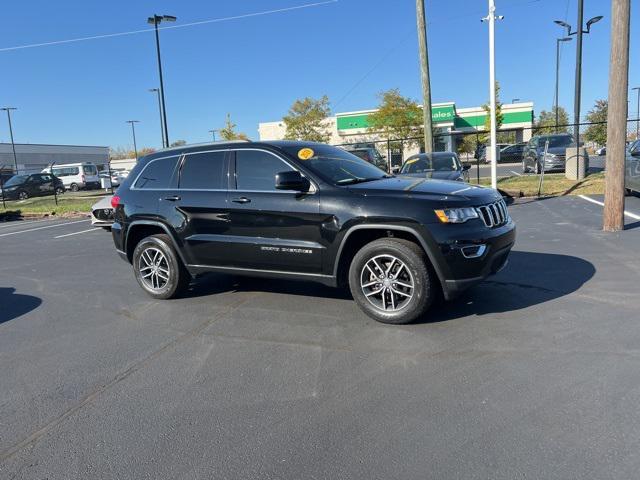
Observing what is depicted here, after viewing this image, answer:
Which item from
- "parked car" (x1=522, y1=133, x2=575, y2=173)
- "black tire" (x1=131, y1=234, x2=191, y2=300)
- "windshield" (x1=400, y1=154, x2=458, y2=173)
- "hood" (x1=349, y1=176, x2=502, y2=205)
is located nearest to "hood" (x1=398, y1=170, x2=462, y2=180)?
"windshield" (x1=400, y1=154, x2=458, y2=173)

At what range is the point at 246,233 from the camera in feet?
17.7

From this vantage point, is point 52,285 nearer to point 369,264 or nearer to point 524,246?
point 369,264

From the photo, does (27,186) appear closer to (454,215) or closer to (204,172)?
(204,172)

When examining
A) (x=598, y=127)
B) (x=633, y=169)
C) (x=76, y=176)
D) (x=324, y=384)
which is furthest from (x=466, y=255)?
(x=598, y=127)

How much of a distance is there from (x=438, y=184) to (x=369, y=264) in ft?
3.64

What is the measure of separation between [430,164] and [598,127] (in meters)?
43.5

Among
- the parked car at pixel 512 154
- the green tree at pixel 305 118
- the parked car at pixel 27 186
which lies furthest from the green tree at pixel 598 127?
the parked car at pixel 27 186

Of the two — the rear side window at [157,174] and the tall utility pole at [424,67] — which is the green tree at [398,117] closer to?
the tall utility pole at [424,67]

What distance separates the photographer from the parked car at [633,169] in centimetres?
1181

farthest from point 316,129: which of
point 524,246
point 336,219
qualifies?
point 336,219

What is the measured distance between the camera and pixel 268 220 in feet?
17.2

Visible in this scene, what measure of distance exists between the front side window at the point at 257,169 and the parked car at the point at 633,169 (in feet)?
31.7

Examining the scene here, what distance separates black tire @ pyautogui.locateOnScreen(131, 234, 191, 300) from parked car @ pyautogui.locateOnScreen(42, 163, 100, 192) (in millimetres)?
34833

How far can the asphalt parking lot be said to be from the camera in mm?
2836
